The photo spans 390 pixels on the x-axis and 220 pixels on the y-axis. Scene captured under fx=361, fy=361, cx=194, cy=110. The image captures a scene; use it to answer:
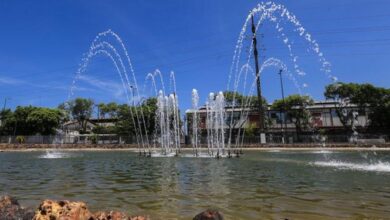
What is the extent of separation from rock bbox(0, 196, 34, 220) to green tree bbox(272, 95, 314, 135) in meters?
80.6

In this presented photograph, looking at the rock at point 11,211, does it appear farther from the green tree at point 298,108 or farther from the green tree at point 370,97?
the green tree at point 298,108

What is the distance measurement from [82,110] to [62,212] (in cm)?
12235

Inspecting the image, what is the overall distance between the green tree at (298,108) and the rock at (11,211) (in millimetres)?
80601

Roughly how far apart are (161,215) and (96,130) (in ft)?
341

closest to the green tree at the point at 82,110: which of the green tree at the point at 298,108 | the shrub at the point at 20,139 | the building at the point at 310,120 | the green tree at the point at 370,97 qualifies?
the shrub at the point at 20,139

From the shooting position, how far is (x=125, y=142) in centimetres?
8838

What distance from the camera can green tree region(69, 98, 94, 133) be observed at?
406 feet

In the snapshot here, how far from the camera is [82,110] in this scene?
125 meters

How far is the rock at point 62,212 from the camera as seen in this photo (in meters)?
7.98

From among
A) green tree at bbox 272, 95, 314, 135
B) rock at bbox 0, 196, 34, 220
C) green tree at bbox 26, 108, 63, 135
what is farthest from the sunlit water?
green tree at bbox 26, 108, 63, 135

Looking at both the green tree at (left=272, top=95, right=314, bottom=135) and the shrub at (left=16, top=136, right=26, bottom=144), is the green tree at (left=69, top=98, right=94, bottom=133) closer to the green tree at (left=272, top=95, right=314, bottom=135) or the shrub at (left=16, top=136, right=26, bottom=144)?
the shrub at (left=16, top=136, right=26, bottom=144)

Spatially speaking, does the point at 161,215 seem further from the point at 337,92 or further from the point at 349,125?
the point at 349,125

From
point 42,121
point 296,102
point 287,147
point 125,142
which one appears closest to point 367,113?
point 296,102

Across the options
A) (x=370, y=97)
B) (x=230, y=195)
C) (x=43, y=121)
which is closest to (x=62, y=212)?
(x=230, y=195)
